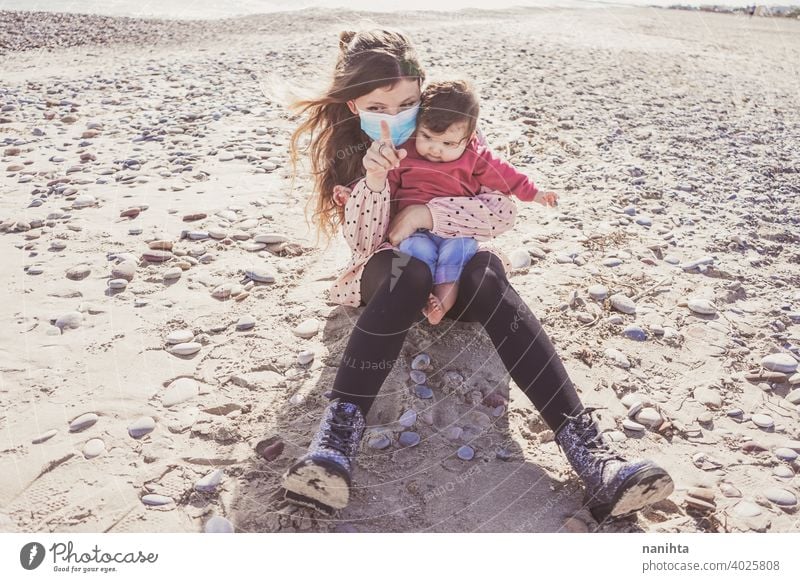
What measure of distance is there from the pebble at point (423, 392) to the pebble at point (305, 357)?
1.94ft

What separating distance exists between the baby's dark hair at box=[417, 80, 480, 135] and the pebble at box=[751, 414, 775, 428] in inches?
75.5

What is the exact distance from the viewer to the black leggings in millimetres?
2625

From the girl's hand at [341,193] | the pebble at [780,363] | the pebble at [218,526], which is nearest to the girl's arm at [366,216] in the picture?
the girl's hand at [341,193]

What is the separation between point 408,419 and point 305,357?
2.28 ft

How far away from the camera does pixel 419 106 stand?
297 centimetres

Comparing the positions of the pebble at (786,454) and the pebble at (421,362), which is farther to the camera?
the pebble at (421,362)

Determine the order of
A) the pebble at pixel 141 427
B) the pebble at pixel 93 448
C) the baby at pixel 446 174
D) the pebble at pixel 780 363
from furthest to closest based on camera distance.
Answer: the pebble at pixel 780 363 → the baby at pixel 446 174 → the pebble at pixel 141 427 → the pebble at pixel 93 448

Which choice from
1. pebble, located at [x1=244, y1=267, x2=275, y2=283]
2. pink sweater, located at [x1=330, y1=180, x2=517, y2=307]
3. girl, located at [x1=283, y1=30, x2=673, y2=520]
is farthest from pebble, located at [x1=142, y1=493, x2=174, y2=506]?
pebble, located at [x1=244, y1=267, x2=275, y2=283]

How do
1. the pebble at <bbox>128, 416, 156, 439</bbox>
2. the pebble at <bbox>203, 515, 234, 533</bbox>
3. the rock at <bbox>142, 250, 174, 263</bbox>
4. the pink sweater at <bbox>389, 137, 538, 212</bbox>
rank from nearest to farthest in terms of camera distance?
the pebble at <bbox>203, 515, 234, 533</bbox>
the pebble at <bbox>128, 416, 156, 439</bbox>
the pink sweater at <bbox>389, 137, 538, 212</bbox>
the rock at <bbox>142, 250, 174, 263</bbox>

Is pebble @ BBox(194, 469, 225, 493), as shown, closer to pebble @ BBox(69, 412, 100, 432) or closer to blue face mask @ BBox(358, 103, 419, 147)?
pebble @ BBox(69, 412, 100, 432)

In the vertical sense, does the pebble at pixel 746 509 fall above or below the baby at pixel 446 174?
below

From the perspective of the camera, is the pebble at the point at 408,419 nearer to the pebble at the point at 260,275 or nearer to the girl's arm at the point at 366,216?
the girl's arm at the point at 366,216

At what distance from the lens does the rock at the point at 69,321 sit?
11.3 feet
